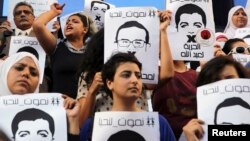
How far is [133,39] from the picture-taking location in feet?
11.7

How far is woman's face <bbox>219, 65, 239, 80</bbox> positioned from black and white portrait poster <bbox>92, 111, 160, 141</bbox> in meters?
0.46

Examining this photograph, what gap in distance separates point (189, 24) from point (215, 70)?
0.70 metres

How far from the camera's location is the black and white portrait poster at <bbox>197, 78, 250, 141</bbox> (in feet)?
9.39

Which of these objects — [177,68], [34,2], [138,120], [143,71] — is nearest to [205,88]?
[138,120]

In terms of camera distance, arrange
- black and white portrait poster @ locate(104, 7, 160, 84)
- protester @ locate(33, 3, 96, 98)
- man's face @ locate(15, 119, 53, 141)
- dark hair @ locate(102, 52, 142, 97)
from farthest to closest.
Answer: protester @ locate(33, 3, 96, 98) → black and white portrait poster @ locate(104, 7, 160, 84) → dark hair @ locate(102, 52, 142, 97) → man's face @ locate(15, 119, 53, 141)

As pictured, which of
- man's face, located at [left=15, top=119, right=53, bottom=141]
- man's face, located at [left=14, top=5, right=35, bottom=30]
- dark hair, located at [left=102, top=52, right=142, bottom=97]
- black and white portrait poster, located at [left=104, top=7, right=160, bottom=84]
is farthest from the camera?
man's face, located at [left=14, top=5, right=35, bottom=30]

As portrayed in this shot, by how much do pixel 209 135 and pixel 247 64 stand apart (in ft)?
4.18

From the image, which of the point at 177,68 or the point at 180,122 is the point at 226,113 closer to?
the point at 180,122

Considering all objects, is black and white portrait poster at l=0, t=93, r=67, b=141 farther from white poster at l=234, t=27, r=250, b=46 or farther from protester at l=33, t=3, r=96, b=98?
white poster at l=234, t=27, r=250, b=46

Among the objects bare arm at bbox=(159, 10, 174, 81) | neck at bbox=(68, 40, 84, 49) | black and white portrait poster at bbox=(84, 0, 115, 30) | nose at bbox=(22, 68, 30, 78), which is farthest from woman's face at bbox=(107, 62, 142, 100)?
black and white portrait poster at bbox=(84, 0, 115, 30)

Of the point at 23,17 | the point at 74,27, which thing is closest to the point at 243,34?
the point at 74,27

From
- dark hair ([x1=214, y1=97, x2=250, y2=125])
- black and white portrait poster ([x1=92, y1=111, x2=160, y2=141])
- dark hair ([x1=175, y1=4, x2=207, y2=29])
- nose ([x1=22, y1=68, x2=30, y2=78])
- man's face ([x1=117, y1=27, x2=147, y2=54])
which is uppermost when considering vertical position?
dark hair ([x1=175, y1=4, x2=207, y2=29])

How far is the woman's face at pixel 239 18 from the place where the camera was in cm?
600

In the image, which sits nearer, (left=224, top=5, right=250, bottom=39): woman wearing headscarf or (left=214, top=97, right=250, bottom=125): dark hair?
(left=214, top=97, right=250, bottom=125): dark hair
